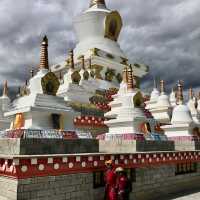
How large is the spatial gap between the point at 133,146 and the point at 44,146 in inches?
147

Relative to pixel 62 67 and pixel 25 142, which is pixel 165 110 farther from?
pixel 25 142

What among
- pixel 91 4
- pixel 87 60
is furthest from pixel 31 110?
pixel 91 4

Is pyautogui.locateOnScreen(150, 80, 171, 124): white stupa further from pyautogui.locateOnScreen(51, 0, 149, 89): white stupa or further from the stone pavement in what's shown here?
the stone pavement

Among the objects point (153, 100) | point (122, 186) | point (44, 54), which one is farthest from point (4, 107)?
point (122, 186)

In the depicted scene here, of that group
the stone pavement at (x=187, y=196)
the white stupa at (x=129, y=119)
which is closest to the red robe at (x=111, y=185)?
the stone pavement at (x=187, y=196)

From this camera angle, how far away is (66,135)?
8305mm

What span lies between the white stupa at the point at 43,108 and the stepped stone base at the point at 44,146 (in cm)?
80

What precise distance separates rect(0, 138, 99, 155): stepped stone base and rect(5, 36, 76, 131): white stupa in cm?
80

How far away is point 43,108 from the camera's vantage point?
854 cm

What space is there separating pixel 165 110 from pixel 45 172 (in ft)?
51.2

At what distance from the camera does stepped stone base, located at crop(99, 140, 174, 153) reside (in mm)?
10094

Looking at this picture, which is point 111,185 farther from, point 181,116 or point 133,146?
point 181,116

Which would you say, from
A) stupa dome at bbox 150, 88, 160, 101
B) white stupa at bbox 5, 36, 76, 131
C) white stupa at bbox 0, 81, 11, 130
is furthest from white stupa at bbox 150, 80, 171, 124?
white stupa at bbox 5, 36, 76, 131

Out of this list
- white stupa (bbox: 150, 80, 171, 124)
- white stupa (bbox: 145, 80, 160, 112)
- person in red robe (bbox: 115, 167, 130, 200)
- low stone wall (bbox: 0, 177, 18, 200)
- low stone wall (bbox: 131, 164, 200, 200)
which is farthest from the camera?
white stupa (bbox: 145, 80, 160, 112)
